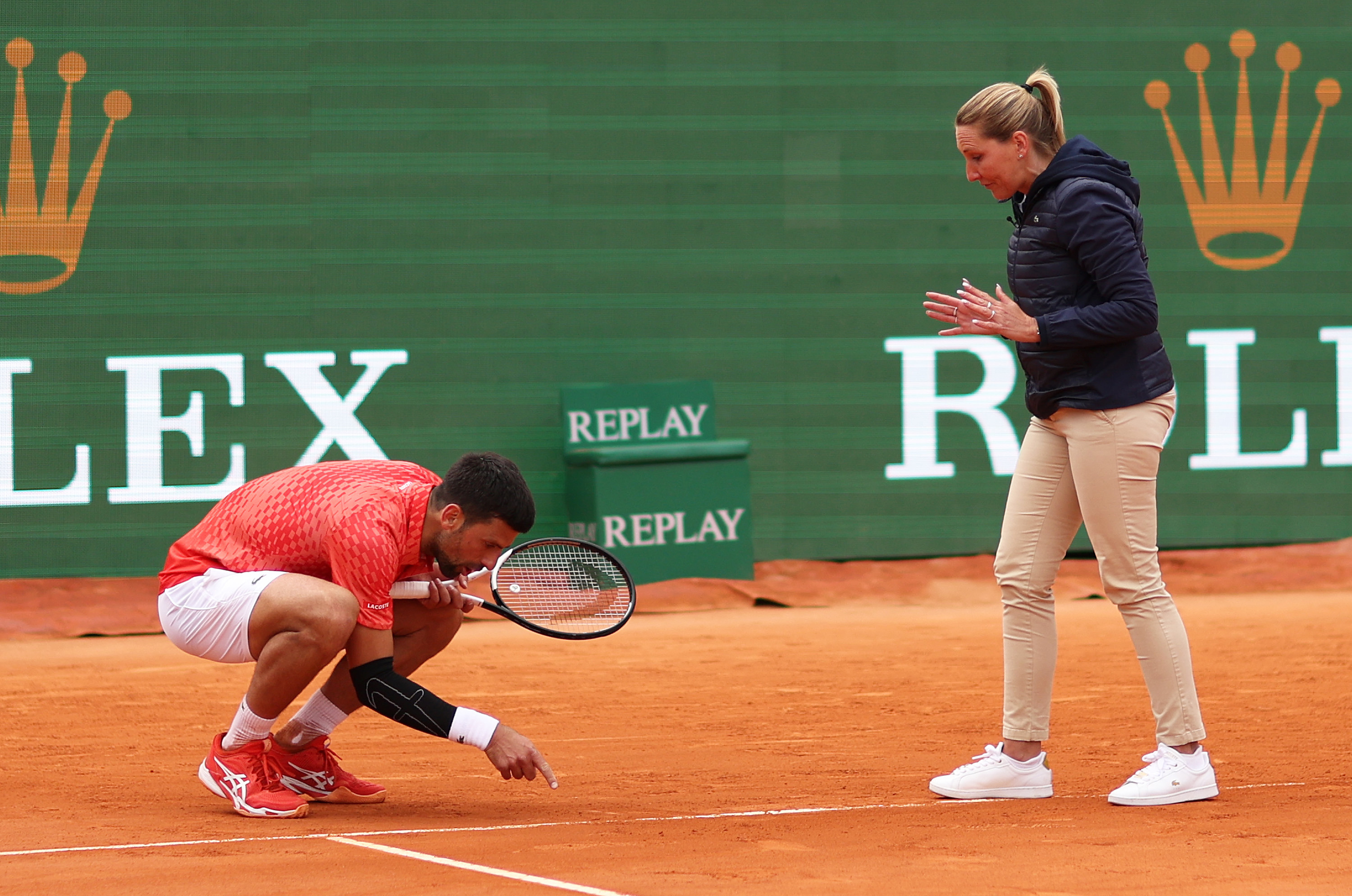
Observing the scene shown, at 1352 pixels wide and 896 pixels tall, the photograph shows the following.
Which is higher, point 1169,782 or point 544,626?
Result: point 544,626

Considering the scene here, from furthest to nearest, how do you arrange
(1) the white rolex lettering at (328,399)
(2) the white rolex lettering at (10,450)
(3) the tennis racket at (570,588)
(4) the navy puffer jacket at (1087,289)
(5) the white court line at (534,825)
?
(1) the white rolex lettering at (328,399) < (2) the white rolex lettering at (10,450) < (3) the tennis racket at (570,588) < (4) the navy puffer jacket at (1087,289) < (5) the white court line at (534,825)

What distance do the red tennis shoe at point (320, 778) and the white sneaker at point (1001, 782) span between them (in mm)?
1457

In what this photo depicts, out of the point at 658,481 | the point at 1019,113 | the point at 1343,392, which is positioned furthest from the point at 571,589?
the point at 1343,392

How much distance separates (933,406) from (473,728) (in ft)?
19.9

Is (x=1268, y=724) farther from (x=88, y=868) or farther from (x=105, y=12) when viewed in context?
(x=105, y=12)

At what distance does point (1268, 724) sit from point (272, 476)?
10.4 ft

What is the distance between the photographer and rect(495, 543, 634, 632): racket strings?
4.25 metres

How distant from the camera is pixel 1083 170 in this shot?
3.88m

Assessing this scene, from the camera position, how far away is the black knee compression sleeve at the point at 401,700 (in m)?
3.72

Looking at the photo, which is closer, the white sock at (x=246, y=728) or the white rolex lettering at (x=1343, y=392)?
the white sock at (x=246, y=728)

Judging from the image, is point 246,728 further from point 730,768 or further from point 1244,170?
point 1244,170

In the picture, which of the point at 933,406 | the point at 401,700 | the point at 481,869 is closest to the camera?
the point at 481,869

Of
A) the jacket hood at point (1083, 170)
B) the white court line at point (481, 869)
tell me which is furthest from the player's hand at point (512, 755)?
the jacket hood at point (1083, 170)

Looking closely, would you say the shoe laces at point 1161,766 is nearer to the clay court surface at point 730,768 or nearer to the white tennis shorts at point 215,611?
the clay court surface at point 730,768
